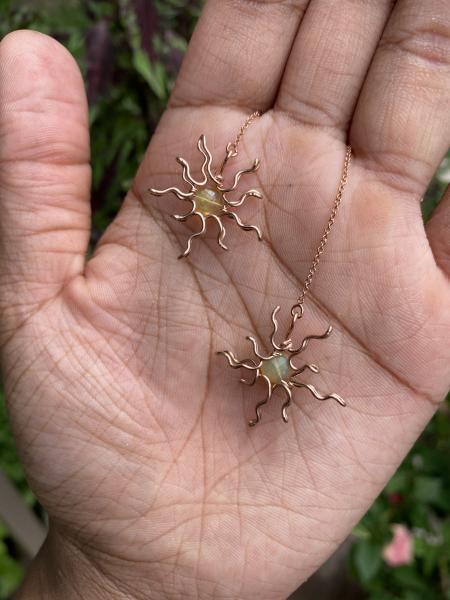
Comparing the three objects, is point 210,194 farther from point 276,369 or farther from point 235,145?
point 276,369

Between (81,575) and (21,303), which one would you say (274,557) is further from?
(21,303)

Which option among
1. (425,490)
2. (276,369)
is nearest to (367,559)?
(425,490)

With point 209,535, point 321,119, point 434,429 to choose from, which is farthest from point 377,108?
point 434,429

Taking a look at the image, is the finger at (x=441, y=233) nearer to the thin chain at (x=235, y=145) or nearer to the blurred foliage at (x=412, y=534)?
the thin chain at (x=235, y=145)

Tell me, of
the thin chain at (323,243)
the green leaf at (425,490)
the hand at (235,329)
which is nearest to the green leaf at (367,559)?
the green leaf at (425,490)

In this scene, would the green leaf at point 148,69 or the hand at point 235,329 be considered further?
the green leaf at point 148,69

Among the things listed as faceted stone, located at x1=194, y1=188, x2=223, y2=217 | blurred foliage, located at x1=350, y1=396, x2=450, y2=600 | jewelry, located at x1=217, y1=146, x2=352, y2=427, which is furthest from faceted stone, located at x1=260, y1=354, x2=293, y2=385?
blurred foliage, located at x1=350, y1=396, x2=450, y2=600
